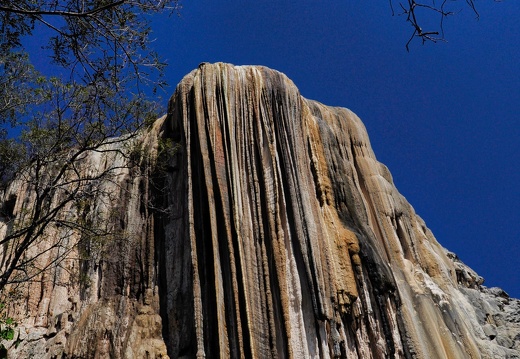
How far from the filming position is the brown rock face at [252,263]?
12.3m

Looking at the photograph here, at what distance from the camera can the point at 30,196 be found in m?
18.2

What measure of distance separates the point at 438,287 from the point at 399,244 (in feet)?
5.15

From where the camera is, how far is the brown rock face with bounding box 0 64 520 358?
485 inches

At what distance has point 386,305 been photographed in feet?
43.8

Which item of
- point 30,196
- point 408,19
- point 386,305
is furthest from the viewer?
point 30,196

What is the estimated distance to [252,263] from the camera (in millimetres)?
12602

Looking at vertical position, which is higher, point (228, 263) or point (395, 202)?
point (395, 202)

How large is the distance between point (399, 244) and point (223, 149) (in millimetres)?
5817

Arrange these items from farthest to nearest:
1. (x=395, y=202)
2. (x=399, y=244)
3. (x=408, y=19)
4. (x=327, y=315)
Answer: (x=395, y=202)
(x=399, y=244)
(x=327, y=315)
(x=408, y=19)

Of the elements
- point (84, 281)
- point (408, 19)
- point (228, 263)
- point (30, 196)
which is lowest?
point (408, 19)

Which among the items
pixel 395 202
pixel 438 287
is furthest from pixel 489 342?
pixel 395 202

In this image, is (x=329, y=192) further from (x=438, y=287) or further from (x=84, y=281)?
(x=84, y=281)

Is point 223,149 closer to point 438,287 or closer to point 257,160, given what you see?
point 257,160

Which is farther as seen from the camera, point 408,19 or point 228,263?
point 228,263
